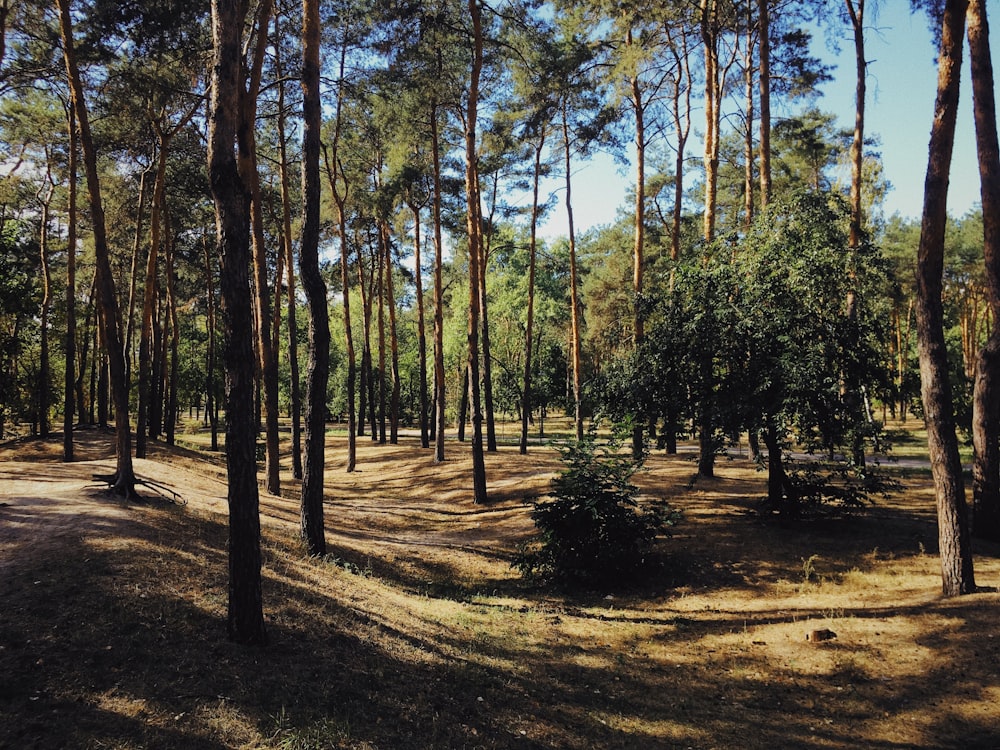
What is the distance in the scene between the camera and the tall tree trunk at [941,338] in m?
8.19

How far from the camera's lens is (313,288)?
10.2 metres

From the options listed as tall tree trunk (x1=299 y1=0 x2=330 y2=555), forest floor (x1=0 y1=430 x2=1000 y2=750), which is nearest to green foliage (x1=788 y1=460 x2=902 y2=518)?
forest floor (x1=0 y1=430 x2=1000 y2=750)

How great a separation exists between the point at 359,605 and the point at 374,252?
2721 centimetres

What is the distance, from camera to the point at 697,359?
12000 mm

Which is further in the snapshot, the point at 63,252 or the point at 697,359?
the point at 63,252

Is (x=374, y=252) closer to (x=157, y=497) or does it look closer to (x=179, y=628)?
(x=157, y=497)

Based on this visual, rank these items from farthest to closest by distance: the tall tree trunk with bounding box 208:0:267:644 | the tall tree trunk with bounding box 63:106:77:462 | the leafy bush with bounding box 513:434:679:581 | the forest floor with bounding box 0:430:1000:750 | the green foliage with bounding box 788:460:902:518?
the tall tree trunk with bounding box 63:106:77:462 < the green foliage with bounding box 788:460:902:518 < the leafy bush with bounding box 513:434:679:581 < the tall tree trunk with bounding box 208:0:267:644 < the forest floor with bounding box 0:430:1000:750

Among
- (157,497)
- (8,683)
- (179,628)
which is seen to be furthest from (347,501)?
(8,683)

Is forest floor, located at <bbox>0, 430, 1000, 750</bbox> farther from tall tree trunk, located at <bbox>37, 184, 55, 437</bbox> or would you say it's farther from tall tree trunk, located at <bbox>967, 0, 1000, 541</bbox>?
tall tree trunk, located at <bbox>37, 184, 55, 437</bbox>

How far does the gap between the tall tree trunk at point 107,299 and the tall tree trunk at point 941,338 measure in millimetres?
13289

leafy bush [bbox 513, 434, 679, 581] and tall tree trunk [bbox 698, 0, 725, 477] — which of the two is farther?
tall tree trunk [bbox 698, 0, 725, 477]

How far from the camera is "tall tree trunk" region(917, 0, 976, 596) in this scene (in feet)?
26.9

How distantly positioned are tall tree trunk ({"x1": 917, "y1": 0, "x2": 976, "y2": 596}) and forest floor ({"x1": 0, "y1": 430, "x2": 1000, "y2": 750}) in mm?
733

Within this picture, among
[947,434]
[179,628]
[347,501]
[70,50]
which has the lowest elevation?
[347,501]
